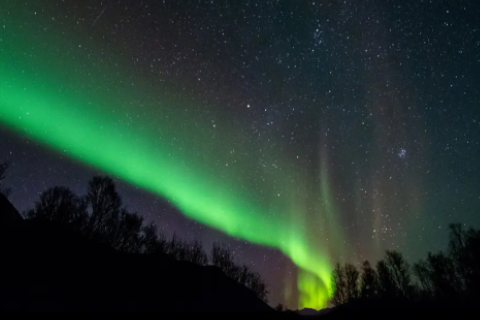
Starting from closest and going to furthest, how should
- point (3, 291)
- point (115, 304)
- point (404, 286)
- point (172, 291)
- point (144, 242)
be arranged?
point (3, 291)
point (115, 304)
point (172, 291)
point (144, 242)
point (404, 286)

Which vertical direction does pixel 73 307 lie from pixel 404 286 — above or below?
below

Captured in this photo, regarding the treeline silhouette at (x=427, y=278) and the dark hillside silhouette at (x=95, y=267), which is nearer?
the dark hillside silhouette at (x=95, y=267)

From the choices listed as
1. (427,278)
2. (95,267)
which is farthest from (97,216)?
(427,278)

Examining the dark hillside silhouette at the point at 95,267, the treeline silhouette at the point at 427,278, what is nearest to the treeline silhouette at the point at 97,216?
the dark hillside silhouette at the point at 95,267

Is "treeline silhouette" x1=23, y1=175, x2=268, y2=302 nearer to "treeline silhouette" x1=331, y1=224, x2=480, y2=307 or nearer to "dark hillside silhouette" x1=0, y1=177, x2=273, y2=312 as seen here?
"dark hillside silhouette" x1=0, y1=177, x2=273, y2=312

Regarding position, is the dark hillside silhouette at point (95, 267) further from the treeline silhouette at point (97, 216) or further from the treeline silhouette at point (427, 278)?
the treeline silhouette at point (427, 278)

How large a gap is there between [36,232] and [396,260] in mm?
64503

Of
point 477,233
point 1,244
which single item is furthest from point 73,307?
point 477,233

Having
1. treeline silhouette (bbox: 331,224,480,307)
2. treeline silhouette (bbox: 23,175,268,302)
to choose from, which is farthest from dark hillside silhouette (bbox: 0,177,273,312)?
treeline silhouette (bbox: 331,224,480,307)

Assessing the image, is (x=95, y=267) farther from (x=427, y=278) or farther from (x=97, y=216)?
(x=427, y=278)

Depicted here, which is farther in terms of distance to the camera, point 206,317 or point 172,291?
point 172,291

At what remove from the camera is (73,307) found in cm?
1769

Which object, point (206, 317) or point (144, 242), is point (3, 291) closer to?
point (206, 317)

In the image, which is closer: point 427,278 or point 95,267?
point 95,267
